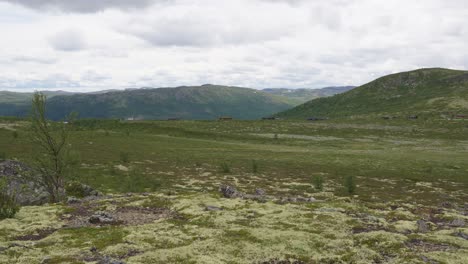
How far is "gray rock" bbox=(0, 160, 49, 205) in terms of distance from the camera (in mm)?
36625

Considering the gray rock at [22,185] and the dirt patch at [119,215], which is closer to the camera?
the dirt patch at [119,215]

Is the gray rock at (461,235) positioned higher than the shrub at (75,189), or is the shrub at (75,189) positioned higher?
the gray rock at (461,235)

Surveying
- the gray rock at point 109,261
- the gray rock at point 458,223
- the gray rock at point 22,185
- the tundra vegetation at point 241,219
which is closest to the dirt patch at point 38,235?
the tundra vegetation at point 241,219

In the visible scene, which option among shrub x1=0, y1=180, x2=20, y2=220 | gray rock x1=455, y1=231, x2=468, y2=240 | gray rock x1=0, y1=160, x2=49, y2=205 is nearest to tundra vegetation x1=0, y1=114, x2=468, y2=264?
gray rock x1=455, y1=231, x2=468, y2=240

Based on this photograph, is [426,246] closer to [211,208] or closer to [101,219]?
[211,208]

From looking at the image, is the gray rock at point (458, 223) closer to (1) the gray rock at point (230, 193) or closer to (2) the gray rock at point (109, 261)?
(1) the gray rock at point (230, 193)

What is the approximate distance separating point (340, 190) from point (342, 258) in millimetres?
38475

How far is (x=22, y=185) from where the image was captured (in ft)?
125

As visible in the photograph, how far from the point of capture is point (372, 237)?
81.5 feet

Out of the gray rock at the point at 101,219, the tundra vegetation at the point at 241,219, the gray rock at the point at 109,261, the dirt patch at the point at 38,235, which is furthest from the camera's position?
the gray rock at the point at 101,219

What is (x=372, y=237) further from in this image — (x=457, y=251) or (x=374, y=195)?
(x=374, y=195)

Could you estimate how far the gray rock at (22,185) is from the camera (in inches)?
1442

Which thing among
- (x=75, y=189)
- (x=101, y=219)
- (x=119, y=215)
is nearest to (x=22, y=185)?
(x=75, y=189)

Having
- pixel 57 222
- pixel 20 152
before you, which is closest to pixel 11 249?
pixel 57 222
